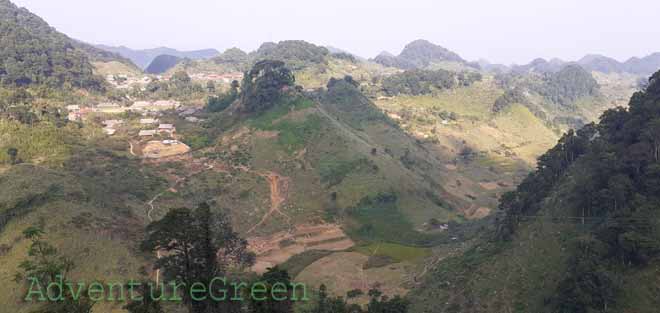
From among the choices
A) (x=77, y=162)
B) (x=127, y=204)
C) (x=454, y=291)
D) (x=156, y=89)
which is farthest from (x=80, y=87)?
(x=454, y=291)

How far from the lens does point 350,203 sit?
45125 mm

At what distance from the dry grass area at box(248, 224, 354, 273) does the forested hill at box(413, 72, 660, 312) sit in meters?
11.1

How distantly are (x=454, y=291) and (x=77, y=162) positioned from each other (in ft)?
128

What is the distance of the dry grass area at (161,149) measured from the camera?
53.3m

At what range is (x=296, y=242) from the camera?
39031 mm

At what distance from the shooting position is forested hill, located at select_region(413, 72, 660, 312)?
20.5 metres

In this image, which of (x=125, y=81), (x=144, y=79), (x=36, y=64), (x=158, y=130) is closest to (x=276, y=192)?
(x=158, y=130)

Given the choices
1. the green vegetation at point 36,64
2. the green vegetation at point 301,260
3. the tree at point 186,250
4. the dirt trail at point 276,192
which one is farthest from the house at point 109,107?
the tree at point 186,250

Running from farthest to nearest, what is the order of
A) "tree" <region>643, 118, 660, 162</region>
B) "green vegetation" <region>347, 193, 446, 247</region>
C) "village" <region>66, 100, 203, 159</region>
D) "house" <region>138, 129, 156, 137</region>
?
"house" <region>138, 129, 156, 137</region>
"village" <region>66, 100, 203, 159</region>
"green vegetation" <region>347, 193, 446, 247</region>
"tree" <region>643, 118, 660, 162</region>

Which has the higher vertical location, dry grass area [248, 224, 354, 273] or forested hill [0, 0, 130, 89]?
forested hill [0, 0, 130, 89]

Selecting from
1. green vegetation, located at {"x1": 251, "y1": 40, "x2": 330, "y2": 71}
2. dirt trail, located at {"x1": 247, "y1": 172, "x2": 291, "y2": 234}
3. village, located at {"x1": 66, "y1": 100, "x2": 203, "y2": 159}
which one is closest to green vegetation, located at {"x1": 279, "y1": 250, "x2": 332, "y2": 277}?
dirt trail, located at {"x1": 247, "y1": 172, "x2": 291, "y2": 234}

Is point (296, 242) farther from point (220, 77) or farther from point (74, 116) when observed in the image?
point (220, 77)

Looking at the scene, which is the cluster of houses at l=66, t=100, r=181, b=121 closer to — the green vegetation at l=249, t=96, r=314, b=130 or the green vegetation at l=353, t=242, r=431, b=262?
the green vegetation at l=249, t=96, r=314, b=130

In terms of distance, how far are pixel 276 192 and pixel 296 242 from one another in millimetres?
9387
